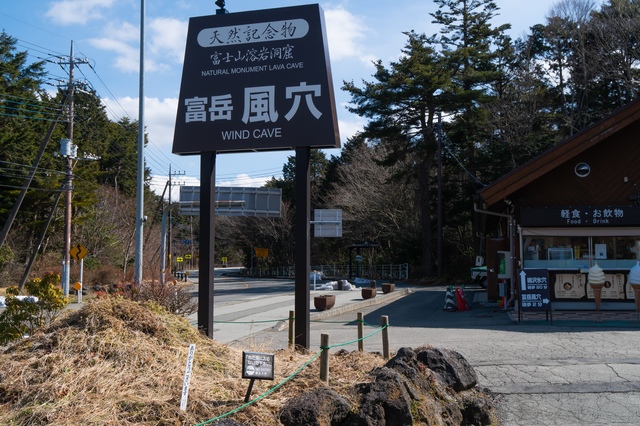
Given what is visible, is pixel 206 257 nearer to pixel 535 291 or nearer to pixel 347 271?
pixel 535 291

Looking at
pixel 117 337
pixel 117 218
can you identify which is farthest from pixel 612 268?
pixel 117 218

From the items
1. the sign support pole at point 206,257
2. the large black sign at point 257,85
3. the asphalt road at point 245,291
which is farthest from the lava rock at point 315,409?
the asphalt road at point 245,291

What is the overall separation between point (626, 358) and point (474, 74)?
2991cm

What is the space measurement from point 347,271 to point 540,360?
1606 inches

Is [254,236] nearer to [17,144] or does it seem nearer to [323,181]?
[323,181]

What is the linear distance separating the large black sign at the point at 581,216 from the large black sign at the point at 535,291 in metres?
2.74

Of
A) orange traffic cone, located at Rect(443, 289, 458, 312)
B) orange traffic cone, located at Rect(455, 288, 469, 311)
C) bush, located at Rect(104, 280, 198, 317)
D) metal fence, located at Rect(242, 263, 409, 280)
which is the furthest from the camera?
metal fence, located at Rect(242, 263, 409, 280)

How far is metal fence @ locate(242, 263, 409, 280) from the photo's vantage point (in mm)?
43000

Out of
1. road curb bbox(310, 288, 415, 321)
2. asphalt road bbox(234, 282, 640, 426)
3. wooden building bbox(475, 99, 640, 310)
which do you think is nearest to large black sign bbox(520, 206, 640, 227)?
wooden building bbox(475, 99, 640, 310)

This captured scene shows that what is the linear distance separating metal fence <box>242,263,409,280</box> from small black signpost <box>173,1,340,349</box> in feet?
117

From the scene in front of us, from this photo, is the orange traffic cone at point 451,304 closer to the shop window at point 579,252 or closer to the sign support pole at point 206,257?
the shop window at point 579,252

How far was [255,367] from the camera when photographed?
4.09 meters

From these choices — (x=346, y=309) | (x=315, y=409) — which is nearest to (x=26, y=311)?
(x=315, y=409)

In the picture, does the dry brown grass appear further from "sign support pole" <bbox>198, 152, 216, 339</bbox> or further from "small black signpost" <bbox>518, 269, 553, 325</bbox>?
"small black signpost" <bbox>518, 269, 553, 325</bbox>
